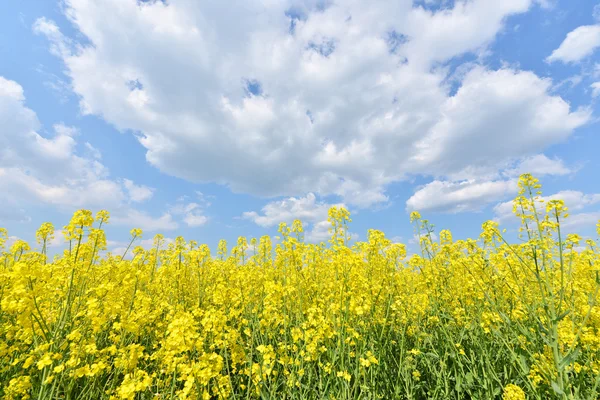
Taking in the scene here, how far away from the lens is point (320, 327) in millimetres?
3193

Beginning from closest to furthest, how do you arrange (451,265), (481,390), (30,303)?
(30,303) < (481,390) < (451,265)

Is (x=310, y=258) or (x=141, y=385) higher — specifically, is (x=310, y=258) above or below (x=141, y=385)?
above

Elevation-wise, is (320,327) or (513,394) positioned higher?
(320,327)

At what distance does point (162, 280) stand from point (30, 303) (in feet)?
10.9

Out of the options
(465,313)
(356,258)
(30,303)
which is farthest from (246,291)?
(465,313)

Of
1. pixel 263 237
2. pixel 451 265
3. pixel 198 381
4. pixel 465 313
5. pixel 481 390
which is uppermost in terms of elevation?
pixel 263 237

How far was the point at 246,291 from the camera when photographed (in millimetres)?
4465

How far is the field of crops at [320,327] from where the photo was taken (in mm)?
2695

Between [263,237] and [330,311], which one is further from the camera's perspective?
[263,237]

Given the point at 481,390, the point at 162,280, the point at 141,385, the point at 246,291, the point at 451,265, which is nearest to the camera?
the point at 141,385

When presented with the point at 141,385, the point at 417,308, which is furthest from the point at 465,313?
the point at 141,385

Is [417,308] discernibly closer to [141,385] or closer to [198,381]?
[198,381]

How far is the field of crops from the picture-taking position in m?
2.70

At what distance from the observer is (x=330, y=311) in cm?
366
